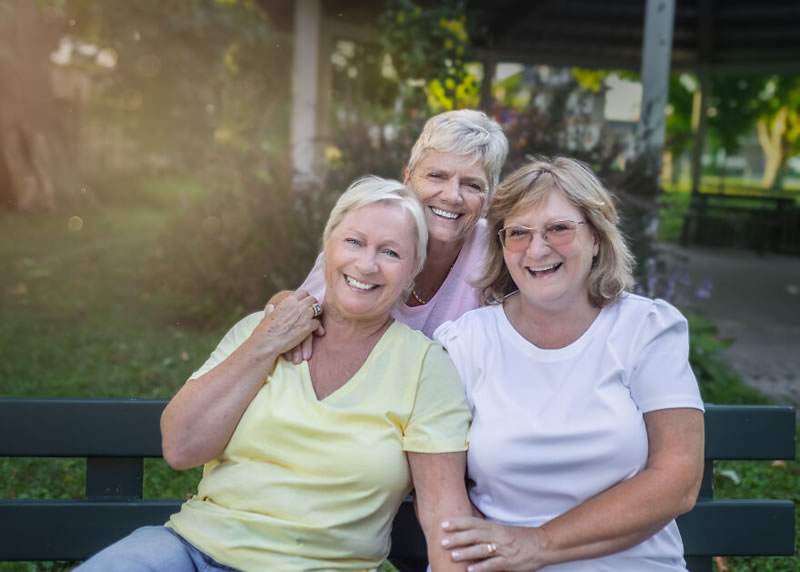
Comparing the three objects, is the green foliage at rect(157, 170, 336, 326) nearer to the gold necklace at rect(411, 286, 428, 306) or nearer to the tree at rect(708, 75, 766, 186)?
the gold necklace at rect(411, 286, 428, 306)

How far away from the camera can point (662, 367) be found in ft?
7.18

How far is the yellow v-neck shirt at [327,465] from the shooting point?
2193 millimetres

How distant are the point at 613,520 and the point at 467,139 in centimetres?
130

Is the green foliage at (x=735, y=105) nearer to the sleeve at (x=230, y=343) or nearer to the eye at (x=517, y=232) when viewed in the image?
the eye at (x=517, y=232)

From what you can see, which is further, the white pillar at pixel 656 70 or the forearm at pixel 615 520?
the white pillar at pixel 656 70

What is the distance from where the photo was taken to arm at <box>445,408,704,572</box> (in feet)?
6.92

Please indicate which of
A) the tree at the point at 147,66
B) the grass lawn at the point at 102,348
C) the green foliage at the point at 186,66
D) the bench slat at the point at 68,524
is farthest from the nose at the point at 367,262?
the green foliage at the point at 186,66

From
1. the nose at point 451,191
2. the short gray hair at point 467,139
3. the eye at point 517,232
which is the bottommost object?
the eye at point 517,232

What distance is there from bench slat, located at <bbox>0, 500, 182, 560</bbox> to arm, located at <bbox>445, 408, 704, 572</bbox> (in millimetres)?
1002

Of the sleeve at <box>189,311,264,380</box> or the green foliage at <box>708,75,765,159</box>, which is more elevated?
the green foliage at <box>708,75,765,159</box>

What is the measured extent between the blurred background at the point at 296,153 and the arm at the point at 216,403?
2.01 m

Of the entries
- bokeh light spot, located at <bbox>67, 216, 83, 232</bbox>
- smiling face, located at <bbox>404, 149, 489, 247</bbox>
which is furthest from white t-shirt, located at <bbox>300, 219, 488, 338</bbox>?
bokeh light spot, located at <bbox>67, 216, 83, 232</bbox>

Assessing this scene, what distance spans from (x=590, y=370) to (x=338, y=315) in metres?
0.73

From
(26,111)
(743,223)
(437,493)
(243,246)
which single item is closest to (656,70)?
(243,246)
